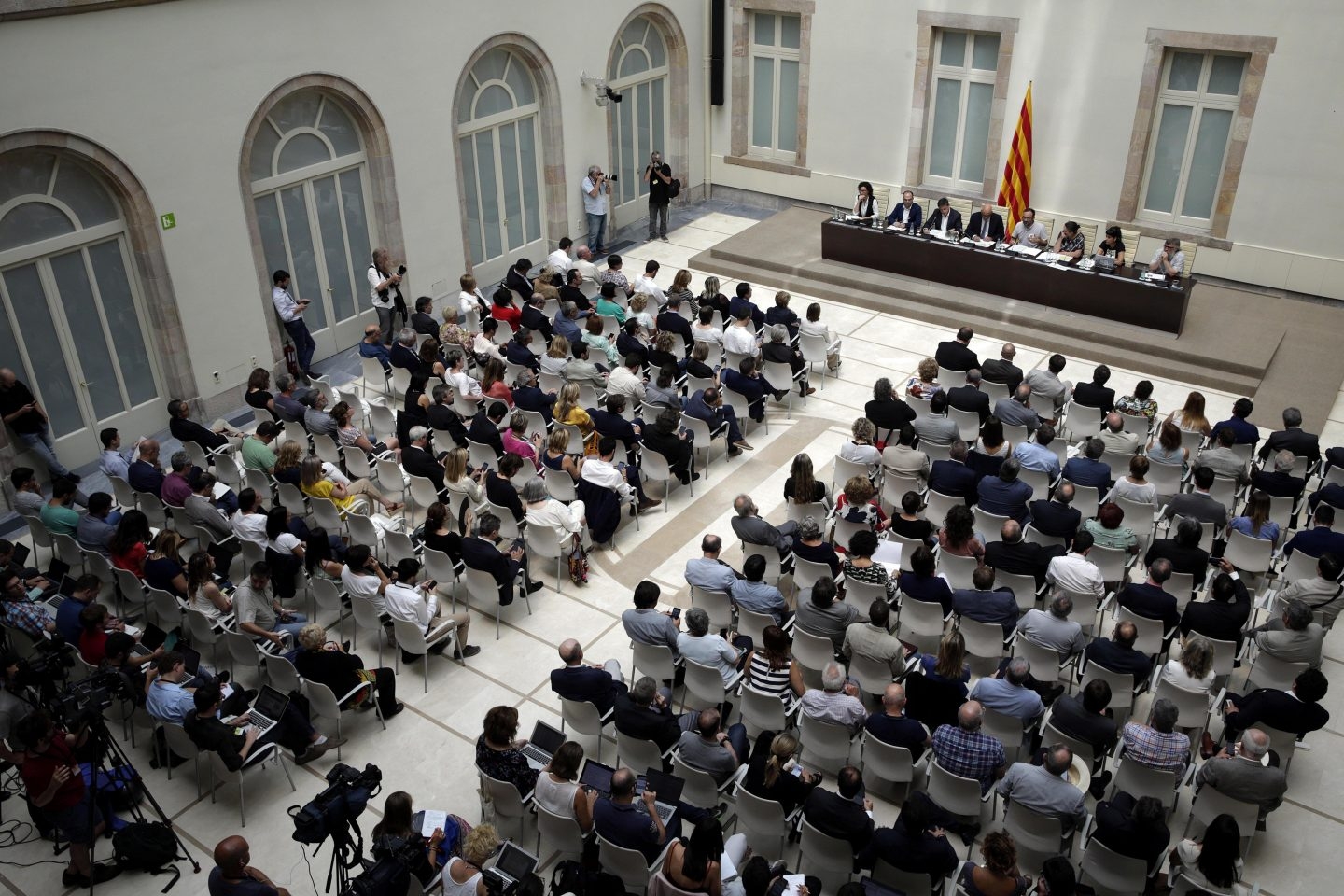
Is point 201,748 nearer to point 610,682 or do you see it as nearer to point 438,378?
point 610,682

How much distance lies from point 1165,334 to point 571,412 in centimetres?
828

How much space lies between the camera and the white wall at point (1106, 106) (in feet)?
47.3

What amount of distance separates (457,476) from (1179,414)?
7.63 m

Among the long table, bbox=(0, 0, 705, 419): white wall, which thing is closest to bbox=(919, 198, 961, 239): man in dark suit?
the long table

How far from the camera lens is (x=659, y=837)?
20.9 feet

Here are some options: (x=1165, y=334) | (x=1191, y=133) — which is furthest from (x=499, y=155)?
(x=1191, y=133)

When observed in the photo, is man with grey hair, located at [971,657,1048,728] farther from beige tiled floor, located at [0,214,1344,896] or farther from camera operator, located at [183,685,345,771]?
camera operator, located at [183,685,345,771]

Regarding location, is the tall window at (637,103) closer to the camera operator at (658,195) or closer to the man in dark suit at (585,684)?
the camera operator at (658,195)

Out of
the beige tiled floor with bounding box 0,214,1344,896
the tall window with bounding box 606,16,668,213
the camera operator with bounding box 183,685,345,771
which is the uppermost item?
the tall window with bounding box 606,16,668,213

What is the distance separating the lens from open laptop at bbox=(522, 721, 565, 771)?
716 centimetres

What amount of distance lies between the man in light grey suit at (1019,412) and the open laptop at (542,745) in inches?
237

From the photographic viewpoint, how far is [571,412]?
1092cm

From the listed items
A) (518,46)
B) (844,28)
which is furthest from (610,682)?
(844,28)

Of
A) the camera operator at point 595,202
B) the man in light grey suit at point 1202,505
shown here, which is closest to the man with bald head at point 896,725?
the man in light grey suit at point 1202,505
